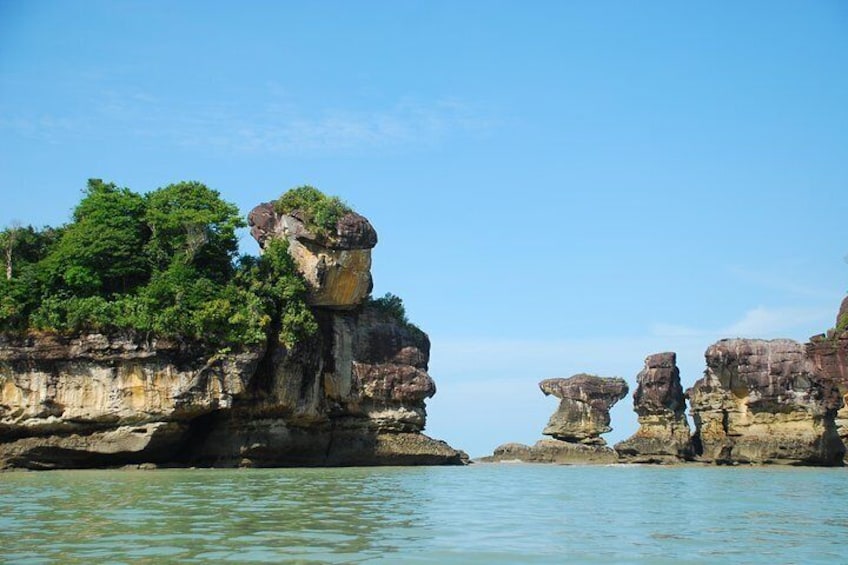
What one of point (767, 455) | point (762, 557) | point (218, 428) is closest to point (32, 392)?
point (218, 428)

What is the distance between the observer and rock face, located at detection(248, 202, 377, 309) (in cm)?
3597

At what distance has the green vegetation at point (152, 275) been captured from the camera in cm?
3047

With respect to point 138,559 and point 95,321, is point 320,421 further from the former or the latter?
point 138,559

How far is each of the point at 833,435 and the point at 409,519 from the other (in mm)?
33535

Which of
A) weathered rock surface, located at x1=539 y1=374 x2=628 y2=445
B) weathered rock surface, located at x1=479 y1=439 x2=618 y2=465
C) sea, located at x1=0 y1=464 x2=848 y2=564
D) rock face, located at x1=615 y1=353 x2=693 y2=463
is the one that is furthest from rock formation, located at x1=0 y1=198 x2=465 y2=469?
weathered rock surface, located at x1=539 y1=374 x2=628 y2=445

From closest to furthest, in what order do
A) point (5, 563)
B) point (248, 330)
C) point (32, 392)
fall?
point (5, 563), point (32, 392), point (248, 330)

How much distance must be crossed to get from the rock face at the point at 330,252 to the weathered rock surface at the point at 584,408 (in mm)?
23713

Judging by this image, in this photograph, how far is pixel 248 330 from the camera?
3183cm

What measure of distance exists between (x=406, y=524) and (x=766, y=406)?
33.6m

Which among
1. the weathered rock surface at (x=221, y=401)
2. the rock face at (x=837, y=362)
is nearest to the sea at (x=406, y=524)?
the weathered rock surface at (x=221, y=401)

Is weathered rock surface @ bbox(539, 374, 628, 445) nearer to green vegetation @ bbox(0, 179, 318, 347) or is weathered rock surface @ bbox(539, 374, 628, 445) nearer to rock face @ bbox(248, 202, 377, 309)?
rock face @ bbox(248, 202, 377, 309)

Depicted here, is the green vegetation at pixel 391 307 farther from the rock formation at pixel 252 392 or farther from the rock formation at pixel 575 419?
the rock formation at pixel 575 419

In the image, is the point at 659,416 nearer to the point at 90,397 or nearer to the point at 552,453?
the point at 552,453

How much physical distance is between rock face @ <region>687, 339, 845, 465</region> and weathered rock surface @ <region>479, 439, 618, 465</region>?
360 inches
